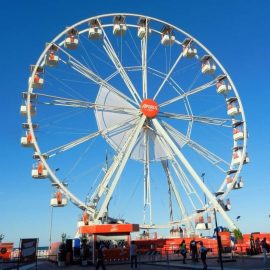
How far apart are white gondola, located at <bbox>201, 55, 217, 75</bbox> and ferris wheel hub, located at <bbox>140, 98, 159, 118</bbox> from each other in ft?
20.3

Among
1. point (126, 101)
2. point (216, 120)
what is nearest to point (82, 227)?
point (126, 101)

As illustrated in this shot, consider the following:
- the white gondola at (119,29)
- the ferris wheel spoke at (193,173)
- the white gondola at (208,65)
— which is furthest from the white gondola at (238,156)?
the white gondola at (119,29)

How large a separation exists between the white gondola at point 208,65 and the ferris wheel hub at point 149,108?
243 inches

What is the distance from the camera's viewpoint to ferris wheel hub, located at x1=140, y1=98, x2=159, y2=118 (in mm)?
30263

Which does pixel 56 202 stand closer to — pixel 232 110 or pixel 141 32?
pixel 141 32

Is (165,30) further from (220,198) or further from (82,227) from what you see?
(82,227)

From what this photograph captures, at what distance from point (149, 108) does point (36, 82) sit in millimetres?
8666

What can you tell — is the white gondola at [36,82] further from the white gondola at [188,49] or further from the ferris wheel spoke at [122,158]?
the white gondola at [188,49]

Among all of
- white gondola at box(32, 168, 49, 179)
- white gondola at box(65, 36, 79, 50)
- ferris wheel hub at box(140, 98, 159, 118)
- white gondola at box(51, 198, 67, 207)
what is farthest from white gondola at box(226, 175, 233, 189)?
white gondola at box(65, 36, 79, 50)

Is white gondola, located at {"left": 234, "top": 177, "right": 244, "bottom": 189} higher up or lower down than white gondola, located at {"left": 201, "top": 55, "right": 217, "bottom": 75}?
lower down

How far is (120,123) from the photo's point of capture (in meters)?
30.0

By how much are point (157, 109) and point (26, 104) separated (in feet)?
32.8

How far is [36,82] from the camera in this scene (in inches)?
1093

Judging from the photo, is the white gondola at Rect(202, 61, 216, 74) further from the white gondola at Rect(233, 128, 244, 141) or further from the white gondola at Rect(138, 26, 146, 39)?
the white gondola at Rect(138, 26, 146, 39)
